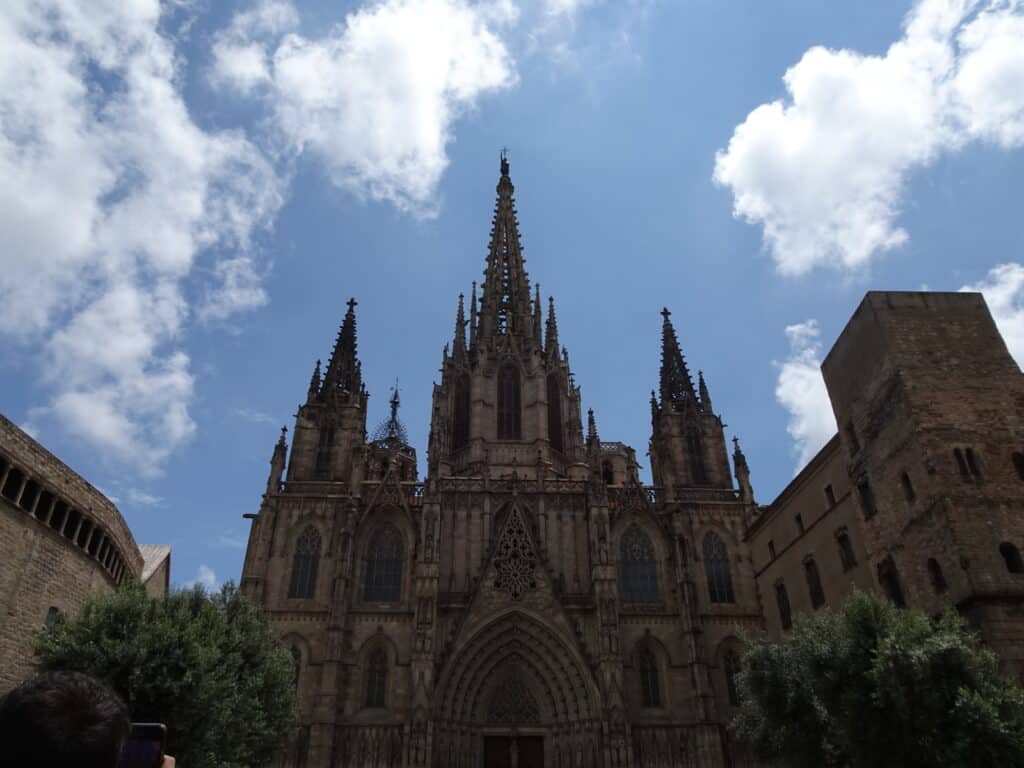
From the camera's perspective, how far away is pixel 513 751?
2944 centimetres

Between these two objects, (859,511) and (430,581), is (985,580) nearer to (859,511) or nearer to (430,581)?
(859,511)

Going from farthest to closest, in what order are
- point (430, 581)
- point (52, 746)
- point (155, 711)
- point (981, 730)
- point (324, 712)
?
point (430, 581) → point (324, 712) → point (155, 711) → point (981, 730) → point (52, 746)

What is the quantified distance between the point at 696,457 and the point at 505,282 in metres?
18.8

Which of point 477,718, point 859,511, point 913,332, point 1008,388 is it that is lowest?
point 477,718

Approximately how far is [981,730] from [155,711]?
17.9 m

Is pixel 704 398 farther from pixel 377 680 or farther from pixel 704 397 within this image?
pixel 377 680

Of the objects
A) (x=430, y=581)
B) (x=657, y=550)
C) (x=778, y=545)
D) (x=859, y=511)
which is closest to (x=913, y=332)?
(x=859, y=511)

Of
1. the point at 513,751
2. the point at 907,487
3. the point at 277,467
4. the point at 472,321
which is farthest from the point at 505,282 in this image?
the point at 907,487

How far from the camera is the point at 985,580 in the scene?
1664cm

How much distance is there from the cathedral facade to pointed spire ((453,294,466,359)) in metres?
4.43

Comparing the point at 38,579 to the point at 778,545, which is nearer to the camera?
the point at 38,579

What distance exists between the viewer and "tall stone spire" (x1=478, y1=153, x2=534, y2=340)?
1786 inches

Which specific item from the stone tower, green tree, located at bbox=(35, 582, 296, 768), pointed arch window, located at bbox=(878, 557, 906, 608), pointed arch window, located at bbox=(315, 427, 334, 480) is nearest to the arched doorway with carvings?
green tree, located at bbox=(35, 582, 296, 768)

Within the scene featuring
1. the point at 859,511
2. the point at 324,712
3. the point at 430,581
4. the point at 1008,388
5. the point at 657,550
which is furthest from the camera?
the point at 657,550
